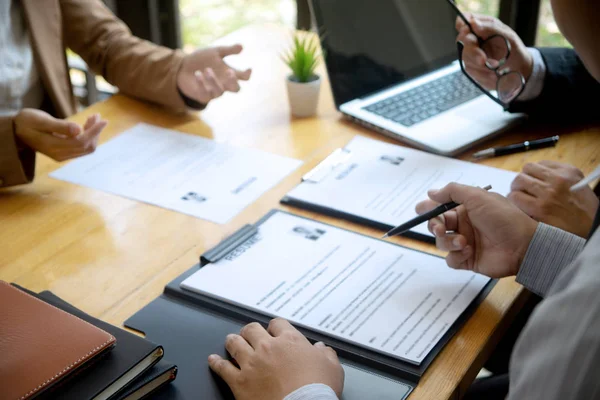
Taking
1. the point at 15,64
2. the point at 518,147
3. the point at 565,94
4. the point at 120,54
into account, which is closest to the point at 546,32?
the point at 565,94

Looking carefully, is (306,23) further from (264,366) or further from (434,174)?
(264,366)

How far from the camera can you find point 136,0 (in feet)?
9.56

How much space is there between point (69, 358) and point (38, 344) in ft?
0.16

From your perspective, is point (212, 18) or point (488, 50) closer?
point (488, 50)

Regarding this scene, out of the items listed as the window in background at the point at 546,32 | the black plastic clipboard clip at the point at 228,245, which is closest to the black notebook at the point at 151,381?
the black plastic clipboard clip at the point at 228,245

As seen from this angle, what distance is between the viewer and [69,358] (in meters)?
0.79

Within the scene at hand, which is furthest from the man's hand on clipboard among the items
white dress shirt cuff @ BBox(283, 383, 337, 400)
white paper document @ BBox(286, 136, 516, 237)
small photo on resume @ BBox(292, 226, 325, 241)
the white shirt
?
the white shirt

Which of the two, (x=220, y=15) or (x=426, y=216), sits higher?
(x=426, y=216)

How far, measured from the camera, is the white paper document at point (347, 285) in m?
0.93

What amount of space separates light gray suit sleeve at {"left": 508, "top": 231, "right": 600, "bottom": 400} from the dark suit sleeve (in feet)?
3.20

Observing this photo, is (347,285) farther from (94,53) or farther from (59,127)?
(94,53)

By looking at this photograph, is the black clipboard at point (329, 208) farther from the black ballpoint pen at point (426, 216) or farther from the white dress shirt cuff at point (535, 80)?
the white dress shirt cuff at point (535, 80)

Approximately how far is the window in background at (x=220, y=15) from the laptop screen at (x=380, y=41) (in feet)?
5.32

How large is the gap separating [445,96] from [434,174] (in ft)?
1.08
